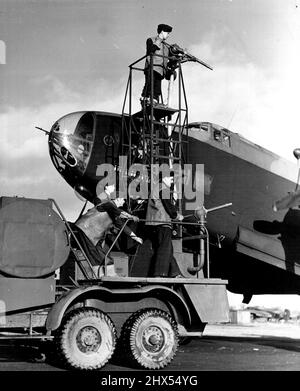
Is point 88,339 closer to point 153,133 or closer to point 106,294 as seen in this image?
point 106,294

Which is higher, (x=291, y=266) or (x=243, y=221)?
(x=243, y=221)

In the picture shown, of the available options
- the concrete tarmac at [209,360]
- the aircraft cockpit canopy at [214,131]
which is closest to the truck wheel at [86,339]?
the concrete tarmac at [209,360]

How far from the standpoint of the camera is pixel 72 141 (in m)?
11.7

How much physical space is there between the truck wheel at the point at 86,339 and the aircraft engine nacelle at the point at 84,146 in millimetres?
4204

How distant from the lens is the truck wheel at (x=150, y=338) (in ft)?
26.8

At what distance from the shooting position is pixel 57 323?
7.78m

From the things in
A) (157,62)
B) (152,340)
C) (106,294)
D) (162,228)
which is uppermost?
(157,62)

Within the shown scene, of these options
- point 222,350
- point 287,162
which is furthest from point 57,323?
point 287,162

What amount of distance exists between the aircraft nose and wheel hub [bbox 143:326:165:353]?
4348mm

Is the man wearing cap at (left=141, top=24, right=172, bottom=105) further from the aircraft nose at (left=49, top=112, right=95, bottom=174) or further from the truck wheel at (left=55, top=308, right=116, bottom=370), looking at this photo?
the truck wheel at (left=55, top=308, right=116, bottom=370)

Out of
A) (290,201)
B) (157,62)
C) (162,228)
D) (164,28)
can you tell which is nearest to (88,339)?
(162,228)

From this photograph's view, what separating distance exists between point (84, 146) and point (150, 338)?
15.6 ft
